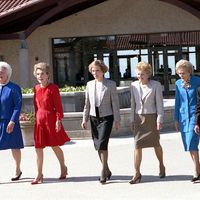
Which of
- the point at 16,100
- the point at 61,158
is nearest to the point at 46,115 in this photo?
the point at 16,100

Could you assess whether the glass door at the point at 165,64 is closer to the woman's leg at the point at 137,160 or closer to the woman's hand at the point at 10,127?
the woman's leg at the point at 137,160

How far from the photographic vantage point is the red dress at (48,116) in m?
7.39

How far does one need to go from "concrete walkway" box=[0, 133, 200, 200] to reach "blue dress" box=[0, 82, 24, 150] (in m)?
0.56

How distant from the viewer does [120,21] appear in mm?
24500

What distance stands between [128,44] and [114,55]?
982 millimetres

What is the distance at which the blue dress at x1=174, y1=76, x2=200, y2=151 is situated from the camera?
7.01 m

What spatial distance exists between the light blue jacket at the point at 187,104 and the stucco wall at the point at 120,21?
17.5 m

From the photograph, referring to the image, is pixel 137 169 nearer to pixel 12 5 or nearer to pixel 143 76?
pixel 143 76

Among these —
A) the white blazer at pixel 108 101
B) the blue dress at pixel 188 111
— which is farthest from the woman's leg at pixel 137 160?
the blue dress at pixel 188 111

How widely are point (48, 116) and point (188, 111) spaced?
6.39ft

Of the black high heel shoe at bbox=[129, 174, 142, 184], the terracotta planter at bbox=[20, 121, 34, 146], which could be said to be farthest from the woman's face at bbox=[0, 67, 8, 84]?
the terracotta planter at bbox=[20, 121, 34, 146]

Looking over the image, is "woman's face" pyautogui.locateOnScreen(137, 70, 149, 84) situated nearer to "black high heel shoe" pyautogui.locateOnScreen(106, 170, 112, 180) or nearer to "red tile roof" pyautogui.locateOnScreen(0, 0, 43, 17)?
"black high heel shoe" pyautogui.locateOnScreen(106, 170, 112, 180)

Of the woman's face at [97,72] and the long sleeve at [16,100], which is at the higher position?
the woman's face at [97,72]

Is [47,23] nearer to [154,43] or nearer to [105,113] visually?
[154,43]
